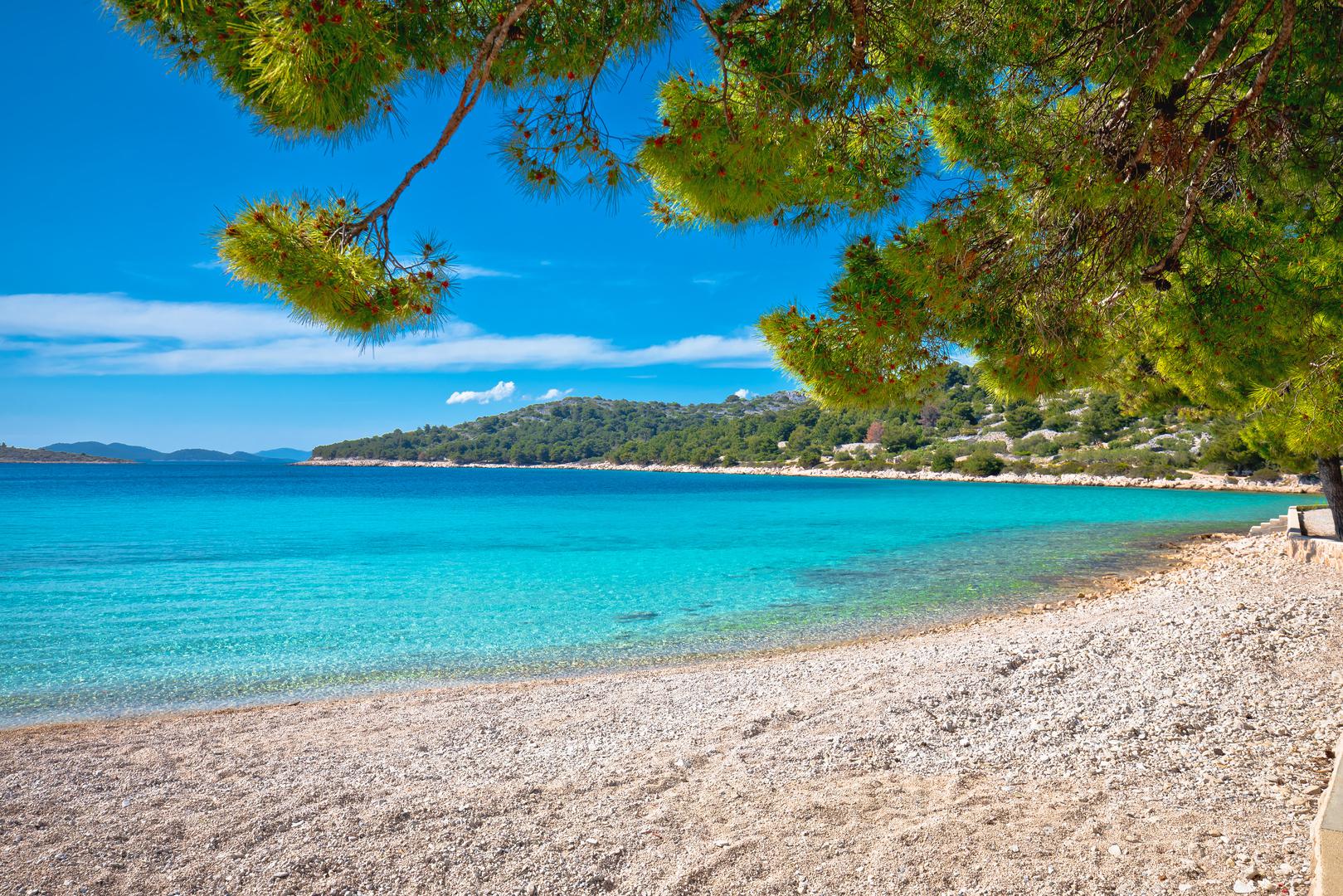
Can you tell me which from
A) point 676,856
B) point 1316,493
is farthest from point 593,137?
point 1316,493

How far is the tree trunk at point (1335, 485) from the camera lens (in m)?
12.8

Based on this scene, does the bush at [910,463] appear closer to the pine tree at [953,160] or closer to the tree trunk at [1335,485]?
the tree trunk at [1335,485]

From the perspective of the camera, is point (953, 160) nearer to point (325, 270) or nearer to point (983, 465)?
point (325, 270)

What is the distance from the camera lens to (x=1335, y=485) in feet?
42.6

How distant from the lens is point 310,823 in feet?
11.5

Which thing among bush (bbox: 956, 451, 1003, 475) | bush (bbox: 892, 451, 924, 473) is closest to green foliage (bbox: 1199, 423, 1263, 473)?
bush (bbox: 956, 451, 1003, 475)

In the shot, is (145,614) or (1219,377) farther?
(145,614)

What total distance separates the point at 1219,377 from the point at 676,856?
467cm

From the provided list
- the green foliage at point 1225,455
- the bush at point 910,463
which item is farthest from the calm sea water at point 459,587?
the bush at point 910,463

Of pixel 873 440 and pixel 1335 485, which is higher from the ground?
pixel 873 440

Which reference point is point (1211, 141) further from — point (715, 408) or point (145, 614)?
point (715, 408)

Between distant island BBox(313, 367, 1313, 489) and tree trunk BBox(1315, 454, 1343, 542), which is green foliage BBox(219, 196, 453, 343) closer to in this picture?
distant island BBox(313, 367, 1313, 489)

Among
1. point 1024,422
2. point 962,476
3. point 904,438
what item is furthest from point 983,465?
point 904,438

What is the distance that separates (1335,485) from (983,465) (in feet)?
163
